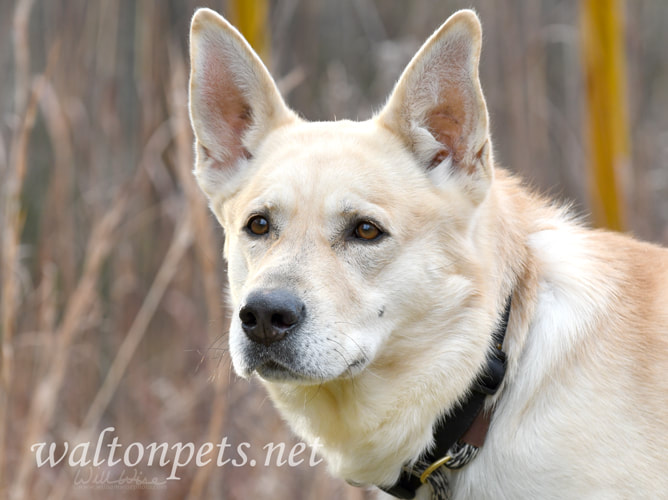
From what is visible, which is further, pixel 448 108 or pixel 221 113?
pixel 221 113

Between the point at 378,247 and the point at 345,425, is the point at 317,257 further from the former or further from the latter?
the point at 345,425

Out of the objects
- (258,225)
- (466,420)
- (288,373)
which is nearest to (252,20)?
(258,225)

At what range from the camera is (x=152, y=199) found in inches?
167

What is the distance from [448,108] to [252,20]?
1.26 meters

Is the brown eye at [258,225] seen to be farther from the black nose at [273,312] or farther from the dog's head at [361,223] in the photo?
the black nose at [273,312]

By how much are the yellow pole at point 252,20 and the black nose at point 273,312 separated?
1589 mm

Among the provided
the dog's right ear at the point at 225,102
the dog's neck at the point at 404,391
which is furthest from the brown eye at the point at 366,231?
the dog's right ear at the point at 225,102

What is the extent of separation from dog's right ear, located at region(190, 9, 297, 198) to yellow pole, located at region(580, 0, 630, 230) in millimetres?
1683

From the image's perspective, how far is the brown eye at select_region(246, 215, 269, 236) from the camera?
8.12 feet

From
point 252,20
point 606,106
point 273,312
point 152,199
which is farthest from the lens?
point 152,199

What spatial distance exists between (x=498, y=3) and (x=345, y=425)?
3283mm

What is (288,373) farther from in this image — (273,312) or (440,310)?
(440,310)

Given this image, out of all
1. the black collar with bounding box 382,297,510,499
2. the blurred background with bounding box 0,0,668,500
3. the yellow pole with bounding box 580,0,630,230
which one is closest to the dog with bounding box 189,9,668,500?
the black collar with bounding box 382,297,510,499

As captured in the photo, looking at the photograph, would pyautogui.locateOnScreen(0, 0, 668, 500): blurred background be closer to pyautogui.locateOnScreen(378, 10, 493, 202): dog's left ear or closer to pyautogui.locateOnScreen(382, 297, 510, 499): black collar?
pyautogui.locateOnScreen(378, 10, 493, 202): dog's left ear
